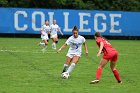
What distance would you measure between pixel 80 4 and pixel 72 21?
4.22 meters

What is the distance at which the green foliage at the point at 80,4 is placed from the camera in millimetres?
50594

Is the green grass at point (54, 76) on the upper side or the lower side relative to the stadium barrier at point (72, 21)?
upper

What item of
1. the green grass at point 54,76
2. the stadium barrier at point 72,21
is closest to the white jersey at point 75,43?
the green grass at point 54,76

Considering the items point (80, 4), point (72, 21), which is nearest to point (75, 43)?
point (72, 21)

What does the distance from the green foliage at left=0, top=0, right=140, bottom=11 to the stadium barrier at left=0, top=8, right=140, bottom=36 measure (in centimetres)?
306

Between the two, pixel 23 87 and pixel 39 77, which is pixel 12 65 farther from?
pixel 23 87

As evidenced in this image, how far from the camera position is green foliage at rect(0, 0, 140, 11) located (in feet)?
166

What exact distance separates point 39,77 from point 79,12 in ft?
99.0

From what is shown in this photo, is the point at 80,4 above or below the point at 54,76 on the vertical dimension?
below

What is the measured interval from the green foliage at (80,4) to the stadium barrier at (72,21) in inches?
121

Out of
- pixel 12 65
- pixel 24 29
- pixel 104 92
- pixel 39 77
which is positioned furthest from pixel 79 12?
pixel 104 92

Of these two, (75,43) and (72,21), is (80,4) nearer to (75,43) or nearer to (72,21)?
(72,21)

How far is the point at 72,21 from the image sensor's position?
156ft

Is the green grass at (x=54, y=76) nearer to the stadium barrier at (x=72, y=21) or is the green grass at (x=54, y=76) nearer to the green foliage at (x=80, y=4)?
the stadium barrier at (x=72, y=21)
